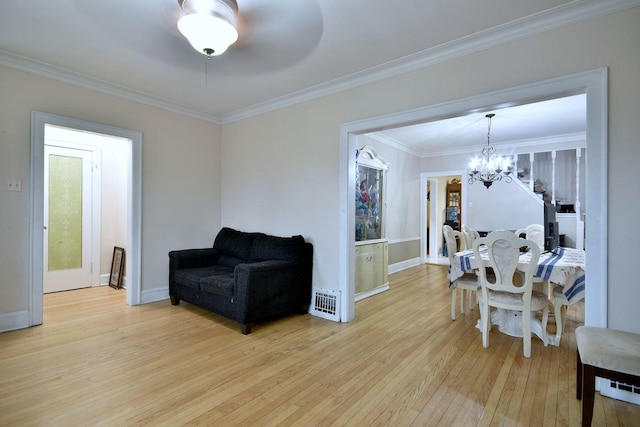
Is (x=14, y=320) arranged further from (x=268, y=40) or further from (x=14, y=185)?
(x=268, y=40)

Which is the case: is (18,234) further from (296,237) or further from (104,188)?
(296,237)

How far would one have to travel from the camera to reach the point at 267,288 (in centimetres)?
323

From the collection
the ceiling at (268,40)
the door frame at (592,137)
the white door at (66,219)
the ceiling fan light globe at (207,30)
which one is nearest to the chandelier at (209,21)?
the ceiling fan light globe at (207,30)

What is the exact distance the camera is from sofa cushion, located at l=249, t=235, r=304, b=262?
11.7ft

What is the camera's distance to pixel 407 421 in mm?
1827

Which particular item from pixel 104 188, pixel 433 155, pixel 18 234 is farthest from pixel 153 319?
pixel 433 155

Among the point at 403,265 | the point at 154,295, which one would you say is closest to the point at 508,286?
the point at 403,265

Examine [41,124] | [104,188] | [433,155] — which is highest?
[433,155]

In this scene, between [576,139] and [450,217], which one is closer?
[576,139]

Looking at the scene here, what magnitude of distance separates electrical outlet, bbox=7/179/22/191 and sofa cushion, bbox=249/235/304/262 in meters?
2.38

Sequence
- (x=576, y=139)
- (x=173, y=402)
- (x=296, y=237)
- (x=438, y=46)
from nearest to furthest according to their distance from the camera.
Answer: (x=173, y=402), (x=438, y=46), (x=296, y=237), (x=576, y=139)

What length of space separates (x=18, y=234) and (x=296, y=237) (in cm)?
275

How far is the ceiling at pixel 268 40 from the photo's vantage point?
7.29 ft

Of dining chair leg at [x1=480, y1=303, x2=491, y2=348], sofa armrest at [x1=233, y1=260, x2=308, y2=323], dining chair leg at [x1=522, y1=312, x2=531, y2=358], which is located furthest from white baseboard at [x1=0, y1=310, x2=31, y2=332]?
dining chair leg at [x1=522, y1=312, x2=531, y2=358]
